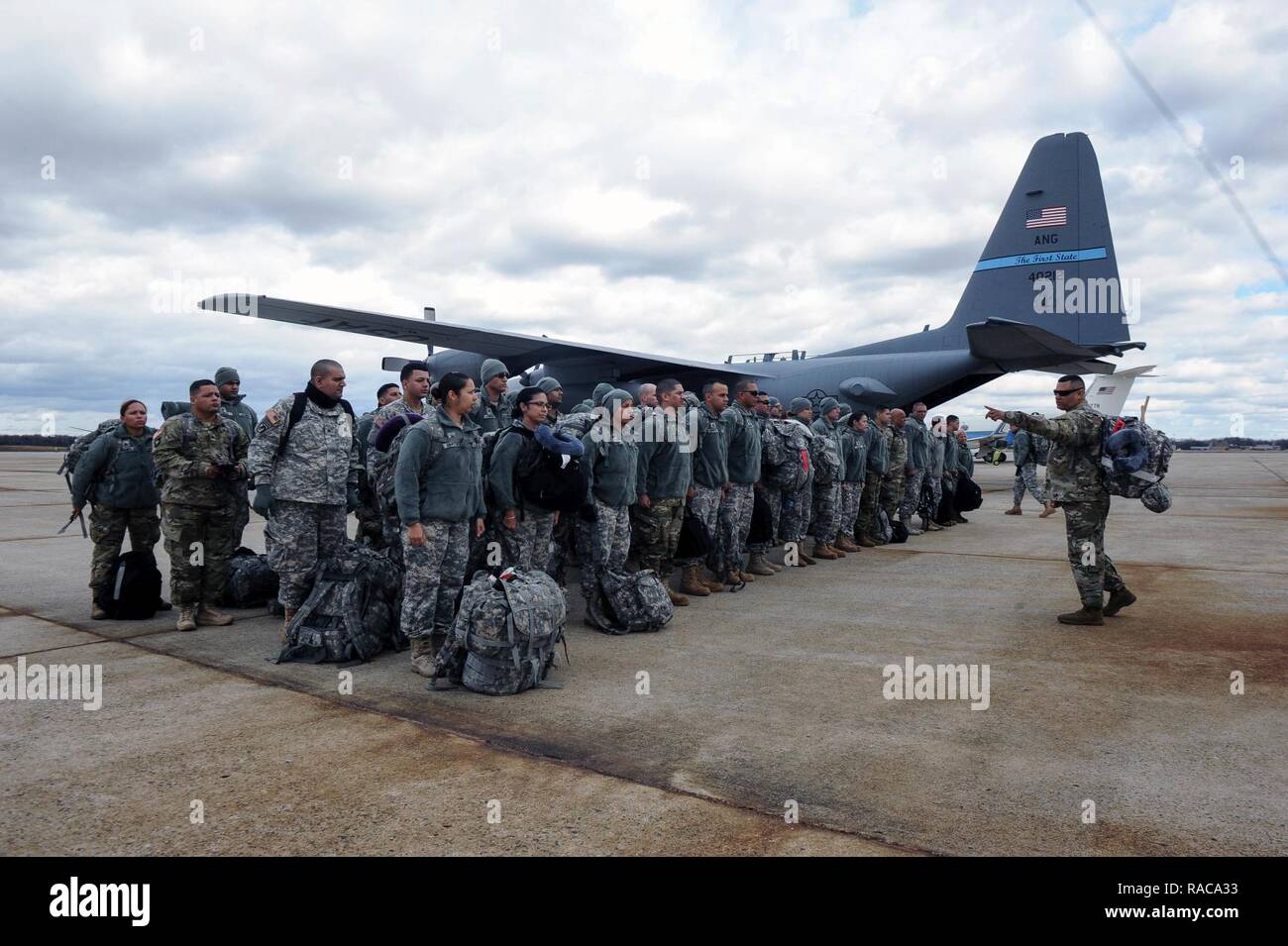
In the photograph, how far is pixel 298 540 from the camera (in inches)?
226

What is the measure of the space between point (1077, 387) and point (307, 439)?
20.7ft

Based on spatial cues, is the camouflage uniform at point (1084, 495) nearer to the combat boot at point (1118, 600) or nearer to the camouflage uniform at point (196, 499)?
the combat boot at point (1118, 600)

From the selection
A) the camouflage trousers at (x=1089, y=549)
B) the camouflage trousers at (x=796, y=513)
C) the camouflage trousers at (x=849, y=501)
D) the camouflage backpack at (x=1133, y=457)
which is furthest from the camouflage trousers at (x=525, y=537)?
the camouflage trousers at (x=849, y=501)

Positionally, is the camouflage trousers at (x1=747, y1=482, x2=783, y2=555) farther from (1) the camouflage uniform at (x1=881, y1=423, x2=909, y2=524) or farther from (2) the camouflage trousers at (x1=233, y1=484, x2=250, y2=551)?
(2) the camouflage trousers at (x1=233, y1=484, x2=250, y2=551)

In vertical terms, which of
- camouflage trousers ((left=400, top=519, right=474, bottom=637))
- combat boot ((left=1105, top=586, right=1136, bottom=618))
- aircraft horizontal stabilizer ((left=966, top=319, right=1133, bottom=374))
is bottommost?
combat boot ((left=1105, top=586, right=1136, bottom=618))

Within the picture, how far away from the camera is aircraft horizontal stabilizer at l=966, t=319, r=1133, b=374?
14.2m

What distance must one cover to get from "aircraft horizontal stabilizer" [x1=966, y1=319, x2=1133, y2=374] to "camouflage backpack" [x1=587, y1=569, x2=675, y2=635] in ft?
30.8

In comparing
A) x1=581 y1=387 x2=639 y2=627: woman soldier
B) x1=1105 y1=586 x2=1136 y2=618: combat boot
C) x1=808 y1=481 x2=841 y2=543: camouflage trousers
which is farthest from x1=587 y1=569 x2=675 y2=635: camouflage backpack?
x1=808 y1=481 x2=841 y2=543: camouflage trousers

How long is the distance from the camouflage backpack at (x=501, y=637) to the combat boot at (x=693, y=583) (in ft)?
10.7

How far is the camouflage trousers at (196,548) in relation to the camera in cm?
653

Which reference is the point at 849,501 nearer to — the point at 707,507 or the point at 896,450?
the point at 896,450

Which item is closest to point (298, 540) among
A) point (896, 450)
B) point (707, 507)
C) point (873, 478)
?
point (707, 507)
